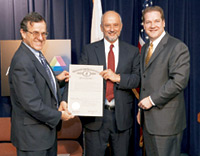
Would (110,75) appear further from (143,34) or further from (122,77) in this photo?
(143,34)

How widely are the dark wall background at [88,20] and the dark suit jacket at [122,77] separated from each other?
129cm

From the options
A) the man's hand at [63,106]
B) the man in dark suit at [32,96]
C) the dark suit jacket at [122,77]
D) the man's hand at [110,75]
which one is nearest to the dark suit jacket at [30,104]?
the man in dark suit at [32,96]

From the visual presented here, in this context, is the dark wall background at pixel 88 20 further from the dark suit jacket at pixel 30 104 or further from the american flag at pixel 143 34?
A: the dark suit jacket at pixel 30 104

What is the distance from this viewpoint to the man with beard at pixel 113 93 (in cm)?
238

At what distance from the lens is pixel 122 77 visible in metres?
2.31

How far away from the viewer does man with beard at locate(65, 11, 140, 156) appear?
2379 mm

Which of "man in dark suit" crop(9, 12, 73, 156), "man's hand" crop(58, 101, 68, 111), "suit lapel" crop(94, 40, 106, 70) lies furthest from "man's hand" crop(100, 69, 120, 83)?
"man in dark suit" crop(9, 12, 73, 156)

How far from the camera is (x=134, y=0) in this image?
3670 millimetres

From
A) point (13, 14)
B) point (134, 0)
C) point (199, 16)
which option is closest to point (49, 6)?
point (13, 14)

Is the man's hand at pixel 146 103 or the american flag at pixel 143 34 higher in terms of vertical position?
the american flag at pixel 143 34

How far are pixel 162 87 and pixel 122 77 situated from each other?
1.44 ft

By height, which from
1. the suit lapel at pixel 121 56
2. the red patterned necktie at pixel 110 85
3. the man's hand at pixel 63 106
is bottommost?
the man's hand at pixel 63 106

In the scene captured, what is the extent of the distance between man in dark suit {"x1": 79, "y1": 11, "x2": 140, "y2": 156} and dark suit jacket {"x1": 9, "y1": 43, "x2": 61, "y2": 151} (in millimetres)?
715

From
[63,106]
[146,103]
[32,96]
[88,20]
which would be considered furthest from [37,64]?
[88,20]
